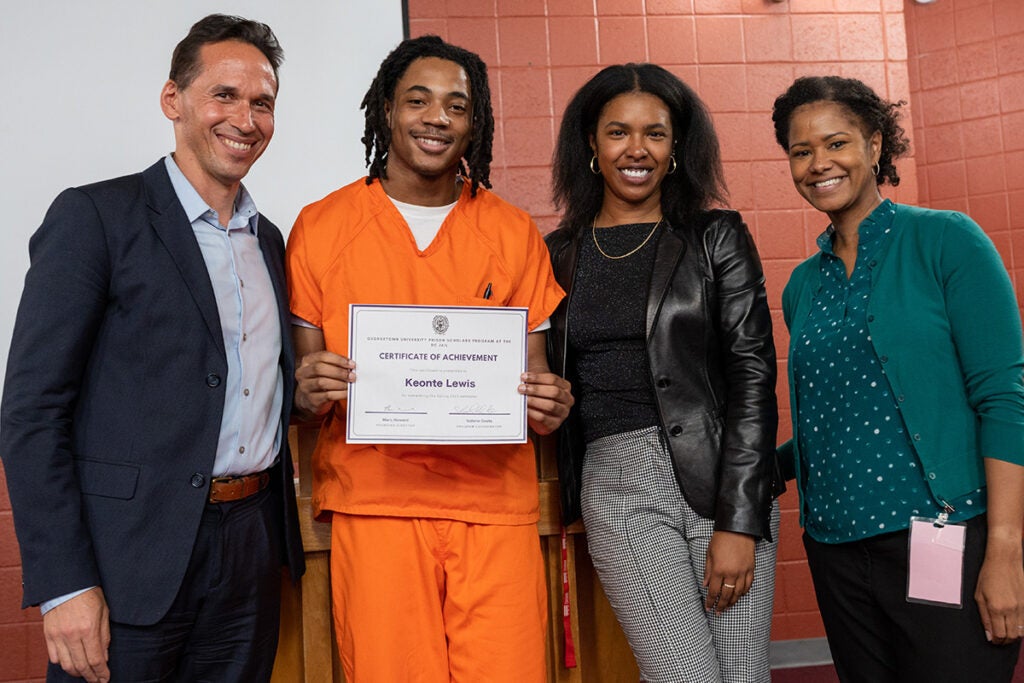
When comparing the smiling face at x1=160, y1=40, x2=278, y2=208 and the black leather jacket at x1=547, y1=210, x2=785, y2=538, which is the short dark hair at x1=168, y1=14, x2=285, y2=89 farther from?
the black leather jacket at x1=547, y1=210, x2=785, y2=538

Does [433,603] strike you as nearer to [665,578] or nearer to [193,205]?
[665,578]

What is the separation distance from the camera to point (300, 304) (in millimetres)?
1858

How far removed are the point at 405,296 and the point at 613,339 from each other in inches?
19.3

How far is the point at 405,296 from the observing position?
1826 mm

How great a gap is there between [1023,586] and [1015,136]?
4063mm

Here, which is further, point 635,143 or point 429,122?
point 635,143

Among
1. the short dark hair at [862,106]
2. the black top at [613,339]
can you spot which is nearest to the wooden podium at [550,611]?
the black top at [613,339]

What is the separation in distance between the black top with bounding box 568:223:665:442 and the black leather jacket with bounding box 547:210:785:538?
1.1 inches

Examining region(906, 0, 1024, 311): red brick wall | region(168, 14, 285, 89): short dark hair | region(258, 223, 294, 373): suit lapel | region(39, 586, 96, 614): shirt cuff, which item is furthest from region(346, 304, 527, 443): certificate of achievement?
region(906, 0, 1024, 311): red brick wall

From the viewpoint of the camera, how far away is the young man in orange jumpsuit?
1.74 m

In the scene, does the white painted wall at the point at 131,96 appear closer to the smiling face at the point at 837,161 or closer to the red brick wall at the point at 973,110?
the smiling face at the point at 837,161

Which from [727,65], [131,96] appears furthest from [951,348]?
[131,96]

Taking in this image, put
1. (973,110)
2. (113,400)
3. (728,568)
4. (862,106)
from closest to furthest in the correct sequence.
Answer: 1. (113,400)
2. (728,568)
3. (862,106)
4. (973,110)

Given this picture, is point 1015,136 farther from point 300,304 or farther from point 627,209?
point 300,304
